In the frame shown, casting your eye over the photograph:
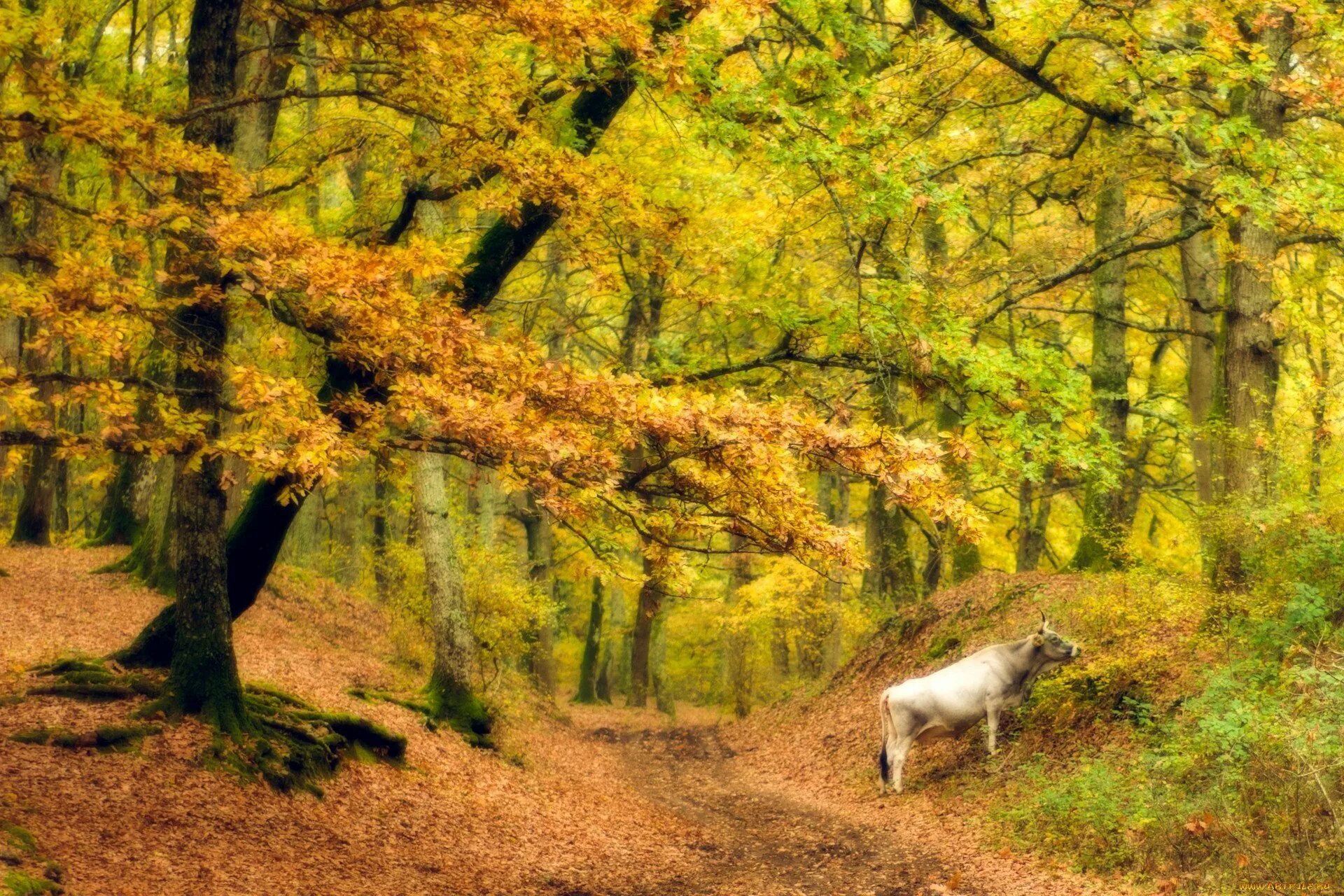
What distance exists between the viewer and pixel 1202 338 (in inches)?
774

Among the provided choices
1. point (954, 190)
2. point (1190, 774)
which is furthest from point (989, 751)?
point (954, 190)

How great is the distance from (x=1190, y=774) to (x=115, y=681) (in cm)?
987

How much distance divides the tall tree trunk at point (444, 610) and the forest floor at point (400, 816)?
88cm

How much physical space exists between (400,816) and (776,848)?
397cm

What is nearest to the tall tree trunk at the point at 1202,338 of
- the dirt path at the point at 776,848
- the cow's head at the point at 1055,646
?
the cow's head at the point at 1055,646

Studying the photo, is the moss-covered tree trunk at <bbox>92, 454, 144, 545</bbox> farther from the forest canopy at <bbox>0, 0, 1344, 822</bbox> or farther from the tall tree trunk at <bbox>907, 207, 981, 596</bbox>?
the tall tree trunk at <bbox>907, 207, 981, 596</bbox>

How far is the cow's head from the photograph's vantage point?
1313 cm

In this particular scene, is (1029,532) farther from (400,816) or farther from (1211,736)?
(400,816)

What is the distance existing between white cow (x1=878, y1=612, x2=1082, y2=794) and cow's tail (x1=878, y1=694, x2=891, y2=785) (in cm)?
2

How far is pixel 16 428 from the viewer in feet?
26.0

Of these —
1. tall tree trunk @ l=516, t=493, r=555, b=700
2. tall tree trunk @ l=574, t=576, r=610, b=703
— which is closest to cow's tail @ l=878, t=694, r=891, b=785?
tall tree trunk @ l=516, t=493, r=555, b=700

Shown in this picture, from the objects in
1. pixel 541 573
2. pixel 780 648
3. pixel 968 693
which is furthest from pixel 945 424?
pixel 780 648

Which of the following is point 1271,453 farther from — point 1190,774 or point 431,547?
point 431,547

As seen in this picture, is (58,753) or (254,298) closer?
(254,298)
